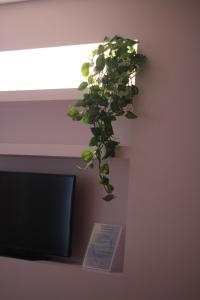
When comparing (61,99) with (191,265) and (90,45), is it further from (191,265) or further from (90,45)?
(191,265)

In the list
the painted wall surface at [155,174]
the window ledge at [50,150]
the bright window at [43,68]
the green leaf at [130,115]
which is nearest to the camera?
the painted wall surface at [155,174]

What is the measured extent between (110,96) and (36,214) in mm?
1081

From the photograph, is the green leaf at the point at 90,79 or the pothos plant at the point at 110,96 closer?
the pothos plant at the point at 110,96

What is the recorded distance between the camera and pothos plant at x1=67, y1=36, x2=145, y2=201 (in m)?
2.51

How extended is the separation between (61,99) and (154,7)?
91 cm

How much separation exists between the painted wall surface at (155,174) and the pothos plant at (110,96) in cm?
10

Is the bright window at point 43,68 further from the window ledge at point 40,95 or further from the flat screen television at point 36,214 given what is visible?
the flat screen television at point 36,214

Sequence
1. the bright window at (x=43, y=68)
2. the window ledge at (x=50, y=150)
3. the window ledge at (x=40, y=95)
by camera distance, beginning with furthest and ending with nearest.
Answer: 1. the bright window at (x=43, y=68)
2. the window ledge at (x=40, y=95)
3. the window ledge at (x=50, y=150)

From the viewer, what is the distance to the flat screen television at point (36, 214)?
283 centimetres

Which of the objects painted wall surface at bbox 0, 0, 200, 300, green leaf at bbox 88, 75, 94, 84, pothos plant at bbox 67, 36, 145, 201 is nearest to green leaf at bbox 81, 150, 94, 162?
pothos plant at bbox 67, 36, 145, 201

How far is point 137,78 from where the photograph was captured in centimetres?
261

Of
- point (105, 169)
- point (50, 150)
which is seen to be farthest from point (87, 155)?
point (50, 150)

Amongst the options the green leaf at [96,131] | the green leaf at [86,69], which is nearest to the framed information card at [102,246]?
the green leaf at [96,131]

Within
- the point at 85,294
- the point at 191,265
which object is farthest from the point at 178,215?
the point at 85,294
